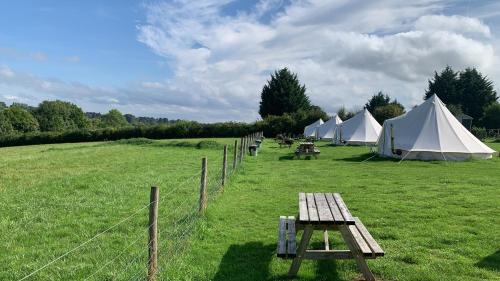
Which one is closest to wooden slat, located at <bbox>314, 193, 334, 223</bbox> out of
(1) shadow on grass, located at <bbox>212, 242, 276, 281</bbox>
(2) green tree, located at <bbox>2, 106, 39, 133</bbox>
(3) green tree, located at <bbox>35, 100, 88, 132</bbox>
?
(1) shadow on grass, located at <bbox>212, 242, 276, 281</bbox>

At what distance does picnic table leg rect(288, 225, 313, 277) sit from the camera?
539cm

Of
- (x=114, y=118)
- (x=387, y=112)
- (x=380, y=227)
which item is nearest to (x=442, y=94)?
(x=387, y=112)

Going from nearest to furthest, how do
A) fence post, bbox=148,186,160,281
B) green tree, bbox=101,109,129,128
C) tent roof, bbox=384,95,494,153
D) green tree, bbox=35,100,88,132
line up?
1. fence post, bbox=148,186,160,281
2. tent roof, bbox=384,95,494,153
3. green tree, bbox=35,100,88,132
4. green tree, bbox=101,109,129,128

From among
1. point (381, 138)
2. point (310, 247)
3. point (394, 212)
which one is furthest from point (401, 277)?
point (381, 138)

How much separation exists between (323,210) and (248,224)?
291 cm

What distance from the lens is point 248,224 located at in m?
8.38

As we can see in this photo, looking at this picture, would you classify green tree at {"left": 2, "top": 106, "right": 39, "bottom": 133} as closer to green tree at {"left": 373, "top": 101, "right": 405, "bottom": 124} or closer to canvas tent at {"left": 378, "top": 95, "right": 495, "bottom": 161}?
green tree at {"left": 373, "top": 101, "right": 405, "bottom": 124}

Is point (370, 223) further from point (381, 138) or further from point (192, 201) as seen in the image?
point (381, 138)

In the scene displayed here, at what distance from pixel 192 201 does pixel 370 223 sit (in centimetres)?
410

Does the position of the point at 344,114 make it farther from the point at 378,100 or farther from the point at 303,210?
the point at 303,210

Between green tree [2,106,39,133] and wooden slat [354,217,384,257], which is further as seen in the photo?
green tree [2,106,39,133]

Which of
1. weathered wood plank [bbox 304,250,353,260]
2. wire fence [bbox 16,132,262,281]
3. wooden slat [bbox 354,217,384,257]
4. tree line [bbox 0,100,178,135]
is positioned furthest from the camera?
tree line [bbox 0,100,178,135]

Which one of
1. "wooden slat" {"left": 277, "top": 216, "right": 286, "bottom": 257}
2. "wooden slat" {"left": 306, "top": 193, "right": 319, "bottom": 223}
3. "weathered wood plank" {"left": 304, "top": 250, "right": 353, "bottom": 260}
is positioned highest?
"wooden slat" {"left": 306, "top": 193, "right": 319, "bottom": 223}

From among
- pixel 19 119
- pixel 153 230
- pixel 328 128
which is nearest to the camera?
pixel 153 230
